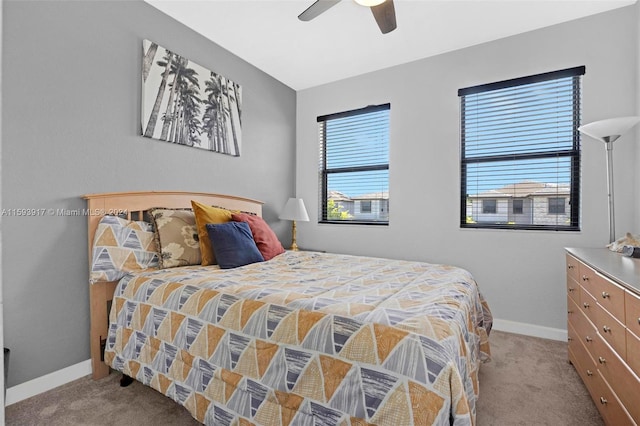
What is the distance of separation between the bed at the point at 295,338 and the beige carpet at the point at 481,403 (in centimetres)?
14

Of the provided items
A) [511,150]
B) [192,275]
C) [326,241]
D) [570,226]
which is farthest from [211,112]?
[570,226]

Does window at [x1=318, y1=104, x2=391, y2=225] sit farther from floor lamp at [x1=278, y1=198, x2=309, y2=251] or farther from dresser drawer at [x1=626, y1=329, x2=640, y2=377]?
dresser drawer at [x1=626, y1=329, x2=640, y2=377]

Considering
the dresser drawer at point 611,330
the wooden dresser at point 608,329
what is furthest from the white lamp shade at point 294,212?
the dresser drawer at point 611,330

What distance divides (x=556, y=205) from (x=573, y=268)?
2.87ft

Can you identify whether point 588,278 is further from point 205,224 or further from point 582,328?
point 205,224

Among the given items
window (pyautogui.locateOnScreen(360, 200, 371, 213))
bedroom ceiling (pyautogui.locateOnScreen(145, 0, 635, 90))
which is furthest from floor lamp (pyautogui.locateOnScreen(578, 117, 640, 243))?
window (pyautogui.locateOnScreen(360, 200, 371, 213))

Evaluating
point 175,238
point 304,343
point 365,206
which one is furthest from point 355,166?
point 304,343

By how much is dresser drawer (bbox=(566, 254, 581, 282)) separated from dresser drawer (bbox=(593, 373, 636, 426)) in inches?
24.3

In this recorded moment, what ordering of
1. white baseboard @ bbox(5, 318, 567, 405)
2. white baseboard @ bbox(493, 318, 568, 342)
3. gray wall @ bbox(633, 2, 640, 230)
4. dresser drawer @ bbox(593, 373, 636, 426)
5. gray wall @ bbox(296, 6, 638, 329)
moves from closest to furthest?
dresser drawer @ bbox(593, 373, 636, 426) < white baseboard @ bbox(5, 318, 567, 405) < gray wall @ bbox(633, 2, 640, 230) < gray wall @ bbox(296, 6, 638, 329) < white baseboard @ bbox(493, 318, 568, 342)

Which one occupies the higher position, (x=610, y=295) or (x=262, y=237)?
(x=262, y=237)

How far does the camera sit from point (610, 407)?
158cm

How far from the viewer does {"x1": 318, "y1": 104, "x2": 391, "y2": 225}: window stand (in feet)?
12.5

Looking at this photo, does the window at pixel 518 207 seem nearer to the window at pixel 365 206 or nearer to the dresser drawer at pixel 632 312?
the window at pixel 365 206

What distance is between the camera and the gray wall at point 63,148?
76.9 inches
